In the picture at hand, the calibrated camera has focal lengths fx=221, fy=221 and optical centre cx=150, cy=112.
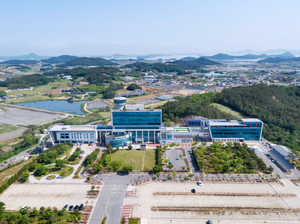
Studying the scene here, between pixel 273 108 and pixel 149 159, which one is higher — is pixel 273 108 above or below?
above

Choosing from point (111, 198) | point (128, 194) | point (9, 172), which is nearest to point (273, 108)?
point (128, 194)

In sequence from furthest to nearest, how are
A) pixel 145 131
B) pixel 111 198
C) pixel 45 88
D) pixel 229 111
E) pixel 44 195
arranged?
pixel 45 88
pixel 229 111
pixel 145 131
pixel 44 195
pixel 111 198

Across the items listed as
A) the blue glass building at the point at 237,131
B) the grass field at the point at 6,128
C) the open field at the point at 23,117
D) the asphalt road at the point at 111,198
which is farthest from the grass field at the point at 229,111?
the grass field at the point at 6,128

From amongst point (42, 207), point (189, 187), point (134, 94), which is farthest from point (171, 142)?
point (134, 94)

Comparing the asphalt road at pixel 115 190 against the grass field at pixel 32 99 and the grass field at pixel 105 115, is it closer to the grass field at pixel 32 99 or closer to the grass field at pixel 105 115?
the grass field at pixel 105 115

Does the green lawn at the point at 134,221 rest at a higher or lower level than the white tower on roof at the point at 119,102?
lower

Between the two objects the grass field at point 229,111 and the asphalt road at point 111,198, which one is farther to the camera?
the grass field at point 229,111

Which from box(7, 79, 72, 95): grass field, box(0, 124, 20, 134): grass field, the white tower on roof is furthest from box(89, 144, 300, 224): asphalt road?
box(7, 79, 72, 95): grass field

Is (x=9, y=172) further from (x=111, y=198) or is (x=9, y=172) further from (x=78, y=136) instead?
Answer: (x=111, y=198)
